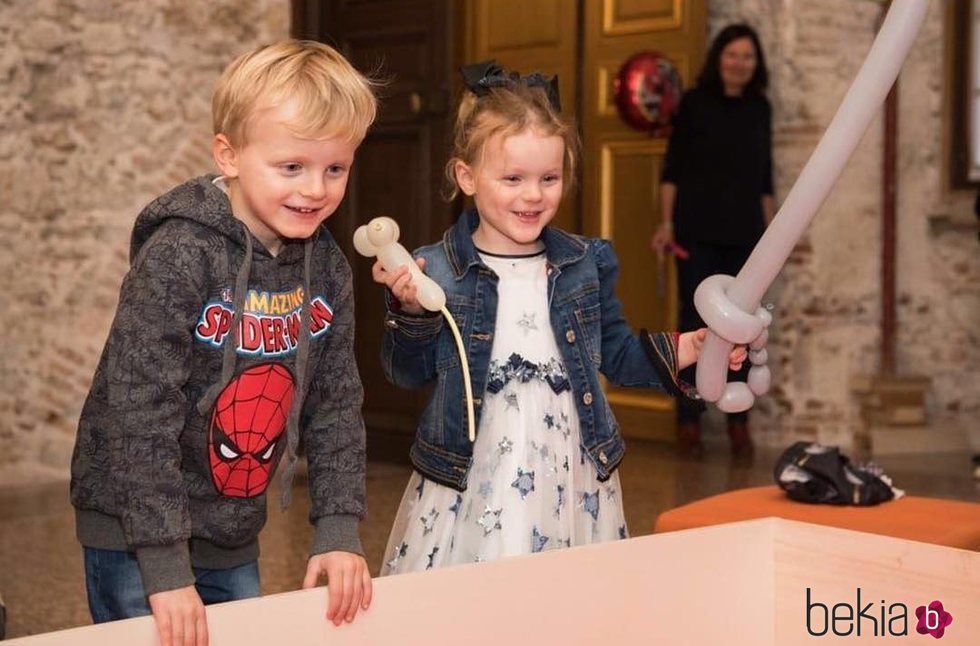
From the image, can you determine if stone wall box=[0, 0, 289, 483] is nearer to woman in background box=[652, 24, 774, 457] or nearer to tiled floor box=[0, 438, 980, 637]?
tiled floor box=[0, 438, 980, 637]

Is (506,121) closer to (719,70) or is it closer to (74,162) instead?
(74,162)

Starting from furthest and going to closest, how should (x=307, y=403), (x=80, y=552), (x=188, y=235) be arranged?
(x=80, y=552)
(x=307, y=403)
(x=188, y=235)

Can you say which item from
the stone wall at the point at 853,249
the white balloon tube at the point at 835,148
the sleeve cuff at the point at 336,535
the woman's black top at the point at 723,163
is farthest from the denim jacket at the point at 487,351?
the stone wall at the point at 853,249

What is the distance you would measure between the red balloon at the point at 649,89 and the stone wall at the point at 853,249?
49 centimetres

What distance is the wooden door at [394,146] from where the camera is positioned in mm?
6469

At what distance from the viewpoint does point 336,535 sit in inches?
83.6

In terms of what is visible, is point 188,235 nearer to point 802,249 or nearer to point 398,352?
point 398,352

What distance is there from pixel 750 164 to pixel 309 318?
528cm

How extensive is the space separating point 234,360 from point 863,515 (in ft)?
6.50

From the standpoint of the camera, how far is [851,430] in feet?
25.0

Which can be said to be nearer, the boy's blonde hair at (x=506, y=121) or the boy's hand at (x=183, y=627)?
the boy's hand at (x=183, y=627)

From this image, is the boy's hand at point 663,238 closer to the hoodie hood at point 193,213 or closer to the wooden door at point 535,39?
the wooden door at point 535,39

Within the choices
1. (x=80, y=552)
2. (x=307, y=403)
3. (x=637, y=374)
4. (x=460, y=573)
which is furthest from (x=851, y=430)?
(x=460, y=573)

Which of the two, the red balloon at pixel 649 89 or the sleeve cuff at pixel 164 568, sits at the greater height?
the red balloon at pixel 649 89
